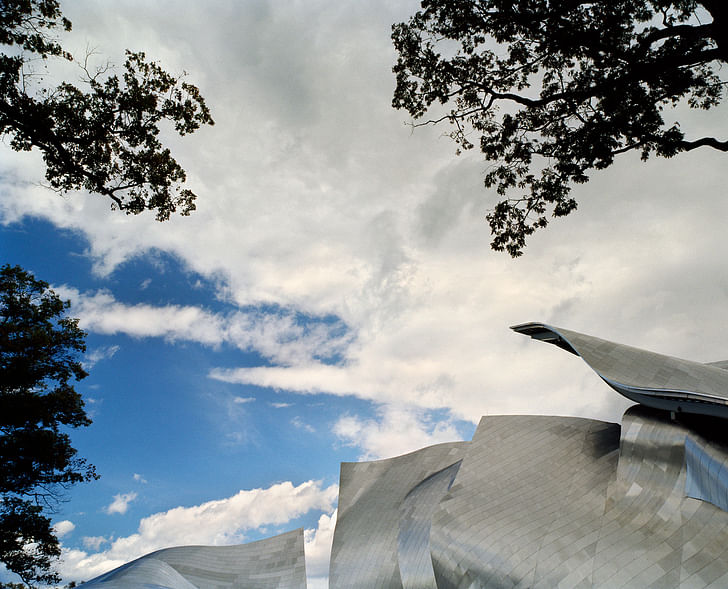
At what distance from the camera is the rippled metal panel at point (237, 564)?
1612 centimetres

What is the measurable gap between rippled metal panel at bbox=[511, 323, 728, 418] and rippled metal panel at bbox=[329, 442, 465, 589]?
7.16 meters

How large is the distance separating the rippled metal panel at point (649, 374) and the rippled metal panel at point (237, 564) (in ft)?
37.7

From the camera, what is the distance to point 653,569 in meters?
10.3

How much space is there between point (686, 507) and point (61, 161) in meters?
17.8

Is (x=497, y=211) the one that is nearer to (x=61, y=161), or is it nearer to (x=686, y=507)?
(x=686, y=507)

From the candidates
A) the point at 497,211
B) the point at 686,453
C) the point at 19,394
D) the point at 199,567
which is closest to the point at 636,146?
the point at 497,211

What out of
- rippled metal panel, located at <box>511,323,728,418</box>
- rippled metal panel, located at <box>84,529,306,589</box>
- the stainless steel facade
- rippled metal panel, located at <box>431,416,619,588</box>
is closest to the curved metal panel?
the stainless steel facade

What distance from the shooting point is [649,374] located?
45.2 feet

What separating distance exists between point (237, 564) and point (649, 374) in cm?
1518

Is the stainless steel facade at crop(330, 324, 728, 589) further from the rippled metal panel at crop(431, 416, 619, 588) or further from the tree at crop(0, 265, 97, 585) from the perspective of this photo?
the tree at crop(0, 265, 97, 585)

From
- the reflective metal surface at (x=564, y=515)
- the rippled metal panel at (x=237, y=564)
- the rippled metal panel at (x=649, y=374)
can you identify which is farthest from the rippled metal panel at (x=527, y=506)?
the rippled metal panel at (x=237, y=564)

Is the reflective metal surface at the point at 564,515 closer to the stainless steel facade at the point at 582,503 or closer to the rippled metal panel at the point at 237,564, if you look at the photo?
the stainless steel facade at the point at 582,503

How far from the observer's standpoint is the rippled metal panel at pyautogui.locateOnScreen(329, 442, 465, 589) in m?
16.2

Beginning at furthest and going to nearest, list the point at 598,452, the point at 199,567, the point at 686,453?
the point at 199,567
the point at 598,452
the point at 686,453
